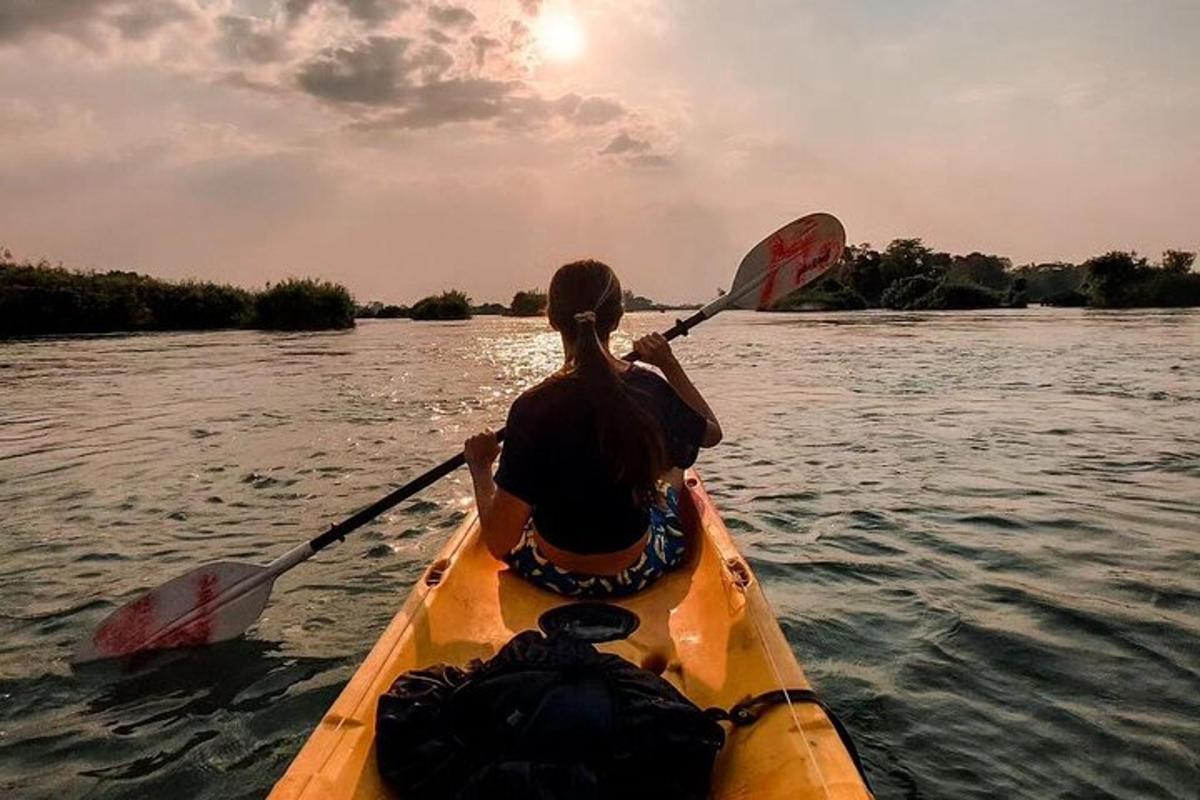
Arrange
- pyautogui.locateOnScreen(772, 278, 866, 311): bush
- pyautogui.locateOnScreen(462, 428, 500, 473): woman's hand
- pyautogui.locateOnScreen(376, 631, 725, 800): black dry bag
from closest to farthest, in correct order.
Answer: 1. pyautogui.locateOnScreen(376, 631, 725, 800): black dry bag
2. pyautogui.locateOnScreen(462, 428, 500, 473): woman's hand
3. pyautogui.locateOnScreen(772, 278, 866, 311): bush

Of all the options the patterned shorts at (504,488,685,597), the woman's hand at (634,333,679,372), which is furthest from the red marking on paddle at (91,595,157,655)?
the woman's hand at (634,333,679,372)

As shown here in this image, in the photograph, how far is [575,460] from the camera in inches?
129

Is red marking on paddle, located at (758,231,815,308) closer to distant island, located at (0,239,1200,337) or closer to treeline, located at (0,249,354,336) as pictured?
distant island, located at (0,239,1200,337)

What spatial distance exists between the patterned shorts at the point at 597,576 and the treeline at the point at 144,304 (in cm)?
3629

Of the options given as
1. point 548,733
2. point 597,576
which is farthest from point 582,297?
point 548,733

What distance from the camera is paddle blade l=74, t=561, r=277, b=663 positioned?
4.75 meters

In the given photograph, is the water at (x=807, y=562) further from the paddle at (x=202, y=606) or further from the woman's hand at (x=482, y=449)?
the woman's hand at (x=482, y=449)

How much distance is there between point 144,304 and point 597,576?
41.1 metres

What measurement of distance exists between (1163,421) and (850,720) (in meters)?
9.19

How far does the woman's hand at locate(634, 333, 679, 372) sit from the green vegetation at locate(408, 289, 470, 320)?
64.6 meters

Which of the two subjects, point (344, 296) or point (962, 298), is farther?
point (962, 298)

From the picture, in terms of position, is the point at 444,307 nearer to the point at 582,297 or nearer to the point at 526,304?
the point at 526,304

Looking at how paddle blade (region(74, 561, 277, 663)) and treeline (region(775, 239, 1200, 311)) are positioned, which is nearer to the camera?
paddle blade (region(74, 561, 277, 663))

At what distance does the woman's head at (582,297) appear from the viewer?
3.45 metres
